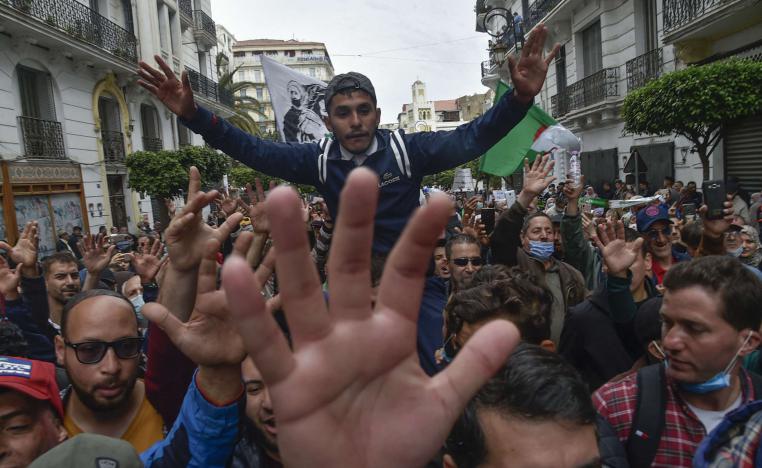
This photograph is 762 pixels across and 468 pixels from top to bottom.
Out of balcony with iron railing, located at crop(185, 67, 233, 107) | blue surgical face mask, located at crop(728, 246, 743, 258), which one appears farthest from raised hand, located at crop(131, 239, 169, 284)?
balcony with iron railing, located at crop(185, 67, 233, 107)

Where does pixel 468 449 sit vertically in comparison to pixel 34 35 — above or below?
below

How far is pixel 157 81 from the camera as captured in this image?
Result: 8.10ft

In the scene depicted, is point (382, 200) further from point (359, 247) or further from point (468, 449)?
point (359, 247)

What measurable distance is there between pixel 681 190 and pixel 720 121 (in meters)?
2.12

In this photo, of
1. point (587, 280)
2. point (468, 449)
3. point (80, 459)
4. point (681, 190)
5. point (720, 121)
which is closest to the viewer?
point (80, 459)

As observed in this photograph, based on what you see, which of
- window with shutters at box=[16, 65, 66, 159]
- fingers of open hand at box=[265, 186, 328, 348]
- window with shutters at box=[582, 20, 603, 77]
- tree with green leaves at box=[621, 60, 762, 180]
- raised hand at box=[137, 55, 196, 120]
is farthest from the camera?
window with shutters at box=[582, 20, 603, 77]

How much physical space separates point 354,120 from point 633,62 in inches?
618

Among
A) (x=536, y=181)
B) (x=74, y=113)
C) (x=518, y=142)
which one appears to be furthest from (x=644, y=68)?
(x=74, y=113)

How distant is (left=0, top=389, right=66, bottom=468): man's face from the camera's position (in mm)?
1660

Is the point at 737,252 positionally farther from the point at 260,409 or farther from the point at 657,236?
the point at 260,409

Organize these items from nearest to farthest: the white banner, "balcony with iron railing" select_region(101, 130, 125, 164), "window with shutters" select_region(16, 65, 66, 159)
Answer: the white banner, "window with shutters" select_region(16, 65, 66, 159), "balcony with iron railing" select_region(101, 130, 125, 164)


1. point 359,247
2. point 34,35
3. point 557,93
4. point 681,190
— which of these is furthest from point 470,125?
point 557,93

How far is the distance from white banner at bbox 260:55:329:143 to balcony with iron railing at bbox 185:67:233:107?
743 inches

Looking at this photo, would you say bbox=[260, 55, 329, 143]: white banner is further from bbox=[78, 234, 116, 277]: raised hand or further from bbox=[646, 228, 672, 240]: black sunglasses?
bbox=[646, 228, 672, 240]: black sunglasses
